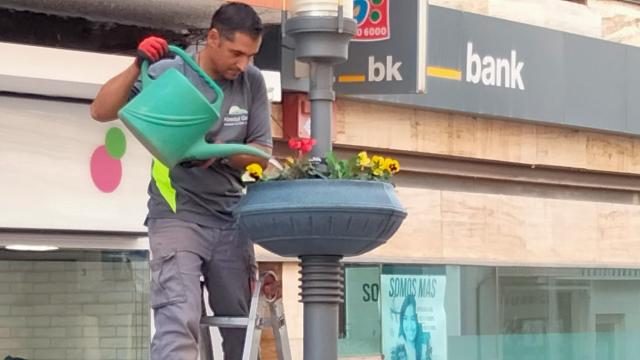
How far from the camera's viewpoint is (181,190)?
16.9ft

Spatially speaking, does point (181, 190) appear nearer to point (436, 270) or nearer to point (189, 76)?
point (189, 76)

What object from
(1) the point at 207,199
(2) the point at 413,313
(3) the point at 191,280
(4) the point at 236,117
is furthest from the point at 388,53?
(3) the point at 191,280

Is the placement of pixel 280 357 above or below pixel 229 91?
below

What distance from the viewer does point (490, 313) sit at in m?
10.1

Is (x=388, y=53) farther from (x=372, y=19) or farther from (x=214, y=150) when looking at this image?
(x=214, y=150)

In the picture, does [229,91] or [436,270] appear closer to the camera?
[229,91]

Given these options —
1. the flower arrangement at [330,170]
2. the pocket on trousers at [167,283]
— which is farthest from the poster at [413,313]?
the pocket on trousers at [167,283]

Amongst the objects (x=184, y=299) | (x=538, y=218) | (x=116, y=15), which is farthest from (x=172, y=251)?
(x=538, y=218)

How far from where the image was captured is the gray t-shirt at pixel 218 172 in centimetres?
512

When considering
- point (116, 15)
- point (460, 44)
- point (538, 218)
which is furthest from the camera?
point (538, 218)

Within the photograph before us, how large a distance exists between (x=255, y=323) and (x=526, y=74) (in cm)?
536

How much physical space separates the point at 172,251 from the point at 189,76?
0.64 metres

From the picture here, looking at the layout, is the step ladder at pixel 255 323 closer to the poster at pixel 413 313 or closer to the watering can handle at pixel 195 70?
the watering can handle at pixel 195 70

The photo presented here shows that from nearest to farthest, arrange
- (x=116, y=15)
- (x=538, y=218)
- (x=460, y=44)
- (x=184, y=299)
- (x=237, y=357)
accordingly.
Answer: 1. (x=184, y=299)
2. (x=237, y=357)
3. (x=116, y=15)
4. (x=460, y=44)
5. (x=538, y=218)
